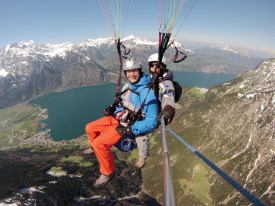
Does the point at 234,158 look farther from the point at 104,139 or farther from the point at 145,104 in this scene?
the point at 104,139

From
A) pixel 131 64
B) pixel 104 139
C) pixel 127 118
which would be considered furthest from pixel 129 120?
pixel 131 64

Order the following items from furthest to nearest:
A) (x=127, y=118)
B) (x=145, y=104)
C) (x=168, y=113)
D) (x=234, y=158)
→ (x=234, y=158) → (x=127, y=118) → (x=145, y=104) → (x=168, y=113)

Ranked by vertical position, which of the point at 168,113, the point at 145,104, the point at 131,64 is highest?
the point at 131,64

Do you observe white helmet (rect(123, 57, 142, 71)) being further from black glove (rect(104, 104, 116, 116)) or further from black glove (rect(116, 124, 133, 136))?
black glove (rect(116, 124, 133, 136))

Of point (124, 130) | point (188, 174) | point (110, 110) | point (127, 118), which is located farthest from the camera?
point (188, 174)

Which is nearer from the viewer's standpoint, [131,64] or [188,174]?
[131,64]

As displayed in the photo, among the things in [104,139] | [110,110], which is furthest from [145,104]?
[104,139]

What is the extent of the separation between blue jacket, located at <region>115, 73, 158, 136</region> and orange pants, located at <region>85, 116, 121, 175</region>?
995mm

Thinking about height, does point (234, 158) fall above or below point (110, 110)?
below

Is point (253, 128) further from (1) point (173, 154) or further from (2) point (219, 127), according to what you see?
(1) point (173, 154)

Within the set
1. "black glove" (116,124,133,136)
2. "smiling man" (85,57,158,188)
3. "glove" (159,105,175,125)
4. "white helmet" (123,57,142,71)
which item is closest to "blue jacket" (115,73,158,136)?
"smiling man" (85,57,158,188)

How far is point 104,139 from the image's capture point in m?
10.8

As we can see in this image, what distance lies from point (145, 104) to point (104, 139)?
2177 millimetres

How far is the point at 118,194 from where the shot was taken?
17888 centimetres
